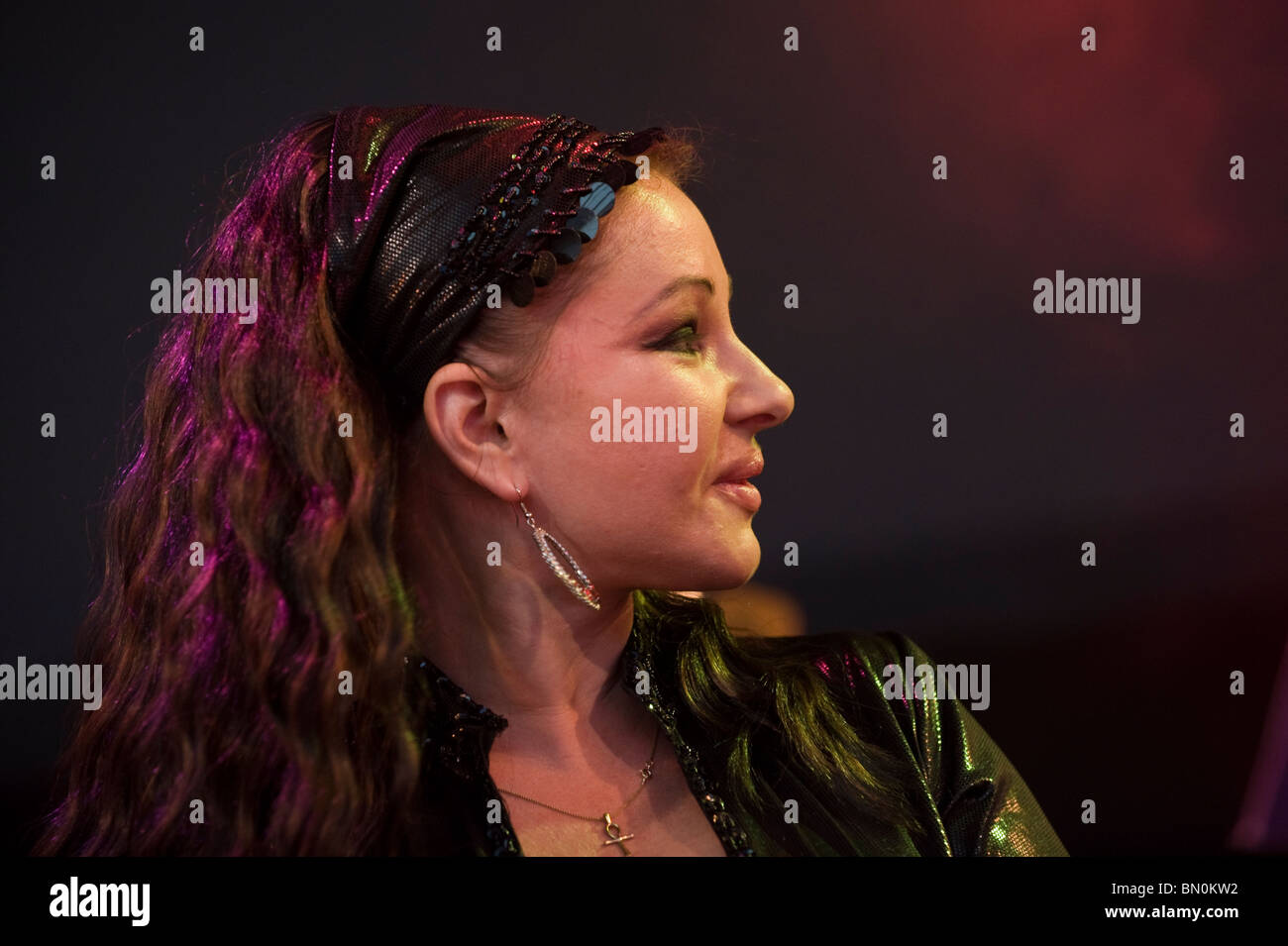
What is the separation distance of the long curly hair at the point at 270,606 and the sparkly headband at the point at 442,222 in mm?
41

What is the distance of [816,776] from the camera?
1634mm

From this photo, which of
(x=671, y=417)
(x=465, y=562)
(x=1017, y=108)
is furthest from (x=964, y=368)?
(x=465, y=562)

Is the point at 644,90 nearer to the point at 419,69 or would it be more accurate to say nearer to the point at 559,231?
the point at 419,69

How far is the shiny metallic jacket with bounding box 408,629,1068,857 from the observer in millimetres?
1518

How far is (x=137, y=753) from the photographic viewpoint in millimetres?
1479

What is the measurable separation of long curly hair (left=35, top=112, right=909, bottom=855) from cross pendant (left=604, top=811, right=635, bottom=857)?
170 mm

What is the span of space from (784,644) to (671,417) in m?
0.50

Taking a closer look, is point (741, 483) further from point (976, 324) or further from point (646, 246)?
point (976, 324)

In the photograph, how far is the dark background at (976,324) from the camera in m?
1.91

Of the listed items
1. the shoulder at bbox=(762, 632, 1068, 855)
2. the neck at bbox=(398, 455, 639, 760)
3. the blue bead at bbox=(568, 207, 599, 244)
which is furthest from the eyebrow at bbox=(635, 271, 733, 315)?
the shoulder at bbox=(762, 632, 1068, 855)
